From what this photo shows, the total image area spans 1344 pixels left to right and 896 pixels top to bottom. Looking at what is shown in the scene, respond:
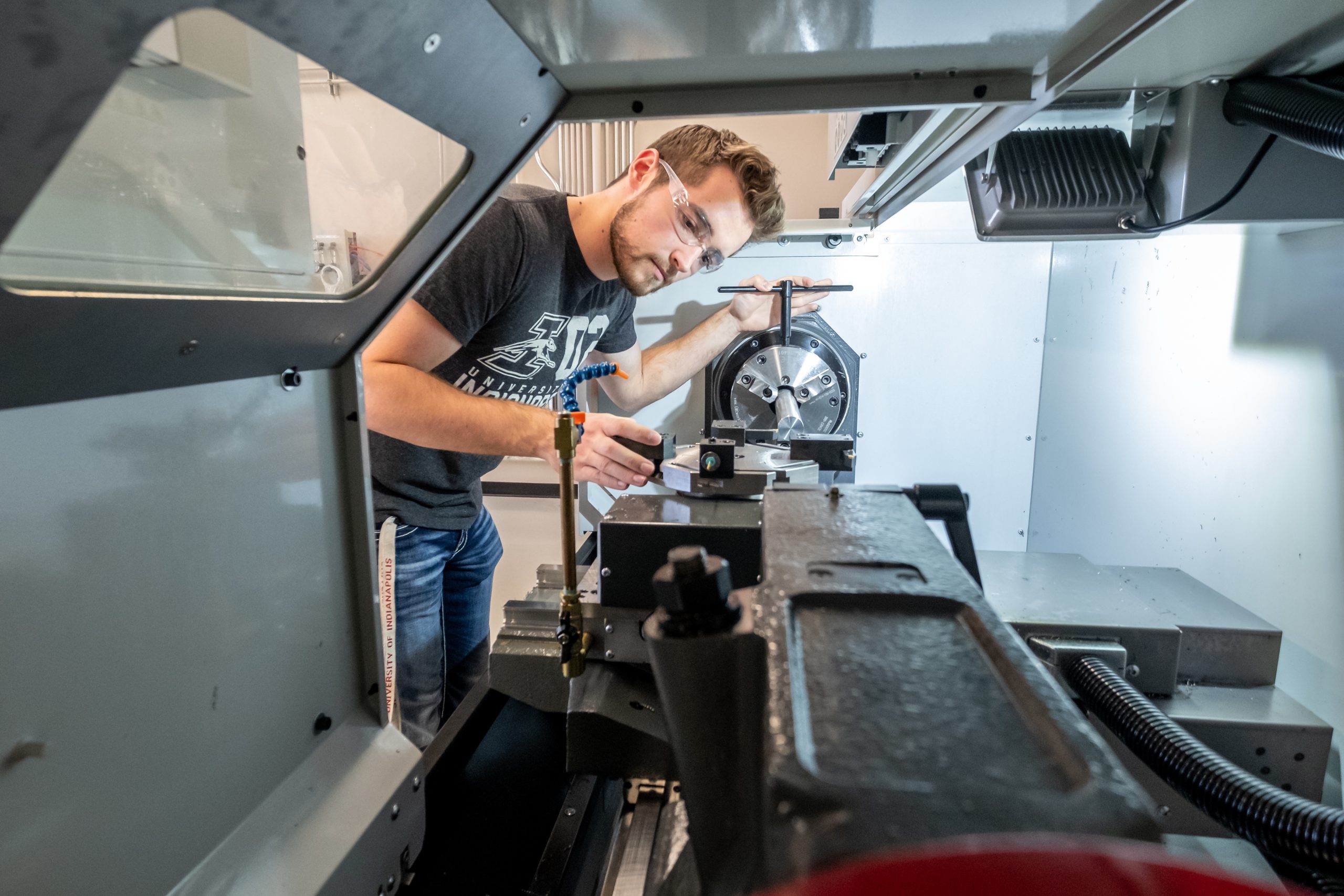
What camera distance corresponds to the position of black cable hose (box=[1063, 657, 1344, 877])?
2.28ft

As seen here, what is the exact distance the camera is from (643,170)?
150cm

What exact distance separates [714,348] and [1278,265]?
122 cm

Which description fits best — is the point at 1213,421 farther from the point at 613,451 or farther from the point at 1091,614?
the point at 613,451

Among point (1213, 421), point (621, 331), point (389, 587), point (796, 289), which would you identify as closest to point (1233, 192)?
point (1213, 421)

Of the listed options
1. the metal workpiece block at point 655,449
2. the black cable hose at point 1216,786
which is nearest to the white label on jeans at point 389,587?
the metal workpiece block at point 655,449

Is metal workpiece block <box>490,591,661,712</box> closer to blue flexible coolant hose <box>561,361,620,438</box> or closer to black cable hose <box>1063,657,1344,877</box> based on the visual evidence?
blue flexible coolant hose <box>561,361,620,438</box>

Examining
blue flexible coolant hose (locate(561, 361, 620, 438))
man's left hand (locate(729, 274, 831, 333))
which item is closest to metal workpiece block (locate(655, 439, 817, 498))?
blue flexible coolant hose (locate(561, 361, 620, 438))

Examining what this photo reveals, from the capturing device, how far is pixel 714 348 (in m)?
1.93

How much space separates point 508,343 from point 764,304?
78 cm

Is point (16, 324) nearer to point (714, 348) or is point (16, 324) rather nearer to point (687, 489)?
point (687, 489)

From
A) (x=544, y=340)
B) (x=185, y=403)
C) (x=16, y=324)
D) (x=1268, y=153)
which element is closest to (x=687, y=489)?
(x=544, y=340)

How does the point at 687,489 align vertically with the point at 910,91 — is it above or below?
below

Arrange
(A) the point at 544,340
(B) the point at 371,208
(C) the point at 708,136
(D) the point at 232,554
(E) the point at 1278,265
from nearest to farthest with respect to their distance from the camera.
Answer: (D) the point at 232,554 → (B) the point at 371,208 → (E) the point at 1278,265 → (C) the point at 708,136 → (A) the point at 544,340

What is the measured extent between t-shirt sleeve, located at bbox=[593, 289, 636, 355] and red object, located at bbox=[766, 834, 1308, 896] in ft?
5.41
